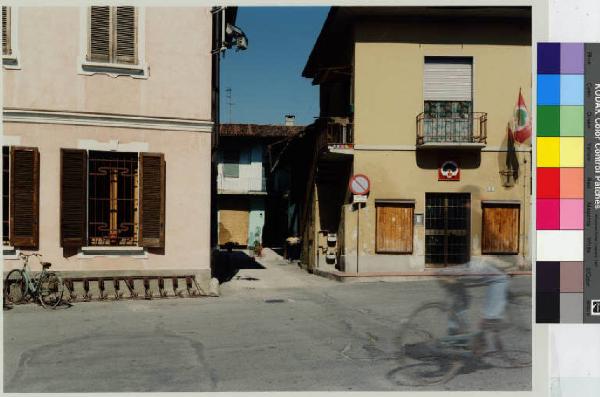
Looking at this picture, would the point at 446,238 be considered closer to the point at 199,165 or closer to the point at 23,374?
the point at 199,165

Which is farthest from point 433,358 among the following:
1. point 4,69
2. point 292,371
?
point 4,69

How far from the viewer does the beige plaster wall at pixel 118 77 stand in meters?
9.80

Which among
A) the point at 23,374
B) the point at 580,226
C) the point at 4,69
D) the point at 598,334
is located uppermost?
the point at 4,69

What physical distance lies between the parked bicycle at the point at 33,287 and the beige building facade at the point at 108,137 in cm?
28

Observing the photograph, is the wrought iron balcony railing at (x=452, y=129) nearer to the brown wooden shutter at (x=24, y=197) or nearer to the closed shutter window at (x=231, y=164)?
the brown wooden shutter at (x=24, y=197)

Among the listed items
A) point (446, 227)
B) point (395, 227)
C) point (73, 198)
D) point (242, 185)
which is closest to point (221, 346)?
point (73, 198)

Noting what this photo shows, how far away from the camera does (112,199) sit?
10273mm

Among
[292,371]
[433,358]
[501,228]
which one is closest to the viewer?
[292,371]

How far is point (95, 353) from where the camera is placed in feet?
22.7

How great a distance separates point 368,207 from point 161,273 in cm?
489

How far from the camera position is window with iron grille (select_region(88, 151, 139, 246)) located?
10172 mm

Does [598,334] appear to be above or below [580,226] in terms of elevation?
below

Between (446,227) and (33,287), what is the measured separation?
8.01 meters

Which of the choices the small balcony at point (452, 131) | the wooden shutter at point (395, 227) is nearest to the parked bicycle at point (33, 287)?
the wooden shutter at point (395, 227)
